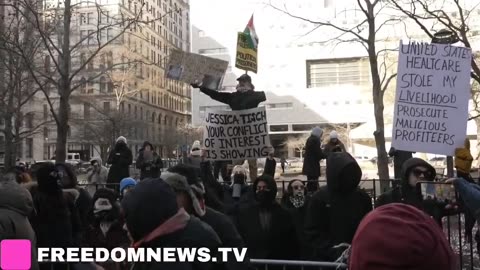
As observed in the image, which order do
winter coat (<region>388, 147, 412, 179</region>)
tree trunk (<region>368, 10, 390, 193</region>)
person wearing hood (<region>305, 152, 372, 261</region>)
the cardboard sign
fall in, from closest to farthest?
person wearing hood (<region>305, 152, 372, 261</region>), winter coat (<region>388, 147, 412, 179</region>), the cardboard sign, tree trunk (<region>368, 10, 390, 193</region>)

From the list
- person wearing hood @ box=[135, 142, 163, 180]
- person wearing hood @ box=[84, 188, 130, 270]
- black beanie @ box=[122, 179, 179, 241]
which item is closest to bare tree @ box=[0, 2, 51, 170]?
person wearing hood @ box=[135, 142, 163, 180]

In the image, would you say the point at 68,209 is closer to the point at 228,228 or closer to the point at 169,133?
the point at 228,228

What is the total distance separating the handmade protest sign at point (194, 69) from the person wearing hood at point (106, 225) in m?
3.84

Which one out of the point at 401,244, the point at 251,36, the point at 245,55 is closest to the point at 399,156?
the point at 245,55

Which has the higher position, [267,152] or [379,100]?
[379,100]

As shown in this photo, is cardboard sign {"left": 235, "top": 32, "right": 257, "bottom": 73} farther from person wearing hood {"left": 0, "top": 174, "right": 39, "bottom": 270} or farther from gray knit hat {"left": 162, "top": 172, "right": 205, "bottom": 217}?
gray knit hat {"left": 162, "top": 172, "right": 205, "bottom": 217}

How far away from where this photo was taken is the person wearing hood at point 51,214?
538 cm

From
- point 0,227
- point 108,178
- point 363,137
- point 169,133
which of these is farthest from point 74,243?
point 169,133

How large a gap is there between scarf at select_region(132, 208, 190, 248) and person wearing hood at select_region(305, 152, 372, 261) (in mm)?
2146

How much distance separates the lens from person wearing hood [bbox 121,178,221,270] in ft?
8.78

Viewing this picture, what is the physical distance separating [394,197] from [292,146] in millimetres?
→ 73470

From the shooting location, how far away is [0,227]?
153 inches

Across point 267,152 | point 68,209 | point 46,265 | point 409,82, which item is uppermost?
point 409,82

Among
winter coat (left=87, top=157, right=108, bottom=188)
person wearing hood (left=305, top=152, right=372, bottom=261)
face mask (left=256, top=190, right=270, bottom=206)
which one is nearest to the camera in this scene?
person wearing hood (left=305, top=152, right=372, bottom=261)
